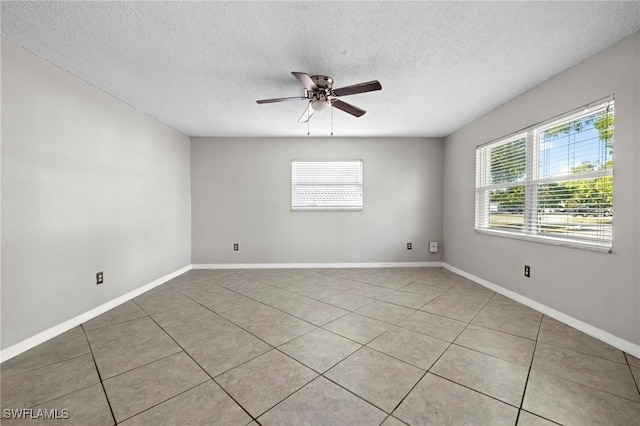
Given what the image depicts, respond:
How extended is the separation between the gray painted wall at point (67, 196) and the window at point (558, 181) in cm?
470

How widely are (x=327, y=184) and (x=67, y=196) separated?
3362 mm

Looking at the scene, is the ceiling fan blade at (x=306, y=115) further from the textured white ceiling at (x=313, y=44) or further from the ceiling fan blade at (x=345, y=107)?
the ceiling fan blade at (x=345, y=107)

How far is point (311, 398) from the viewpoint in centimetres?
137

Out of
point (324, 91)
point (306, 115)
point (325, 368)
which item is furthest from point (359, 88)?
point (325, 368)

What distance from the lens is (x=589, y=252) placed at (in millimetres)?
2084

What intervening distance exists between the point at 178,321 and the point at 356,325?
173 centimetres

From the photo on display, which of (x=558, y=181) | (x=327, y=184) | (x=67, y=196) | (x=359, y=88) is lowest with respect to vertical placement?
(x=67, y=196)

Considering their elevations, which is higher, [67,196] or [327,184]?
[327,184]

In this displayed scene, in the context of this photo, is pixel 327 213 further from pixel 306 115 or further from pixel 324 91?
pixel 324 91

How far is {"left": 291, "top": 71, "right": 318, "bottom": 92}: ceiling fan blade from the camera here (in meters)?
1.88

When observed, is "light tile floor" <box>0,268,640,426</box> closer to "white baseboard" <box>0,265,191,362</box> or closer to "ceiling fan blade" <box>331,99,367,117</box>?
"white baseboard" <box>0,265,191,362</box>

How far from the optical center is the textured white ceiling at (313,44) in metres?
1.57

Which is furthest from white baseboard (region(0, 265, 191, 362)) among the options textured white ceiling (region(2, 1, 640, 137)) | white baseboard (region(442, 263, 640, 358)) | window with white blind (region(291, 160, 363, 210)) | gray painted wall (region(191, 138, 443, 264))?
white baseboard (region(442, 263, 640, 358))

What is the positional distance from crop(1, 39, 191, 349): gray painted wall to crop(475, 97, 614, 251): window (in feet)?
15.4
